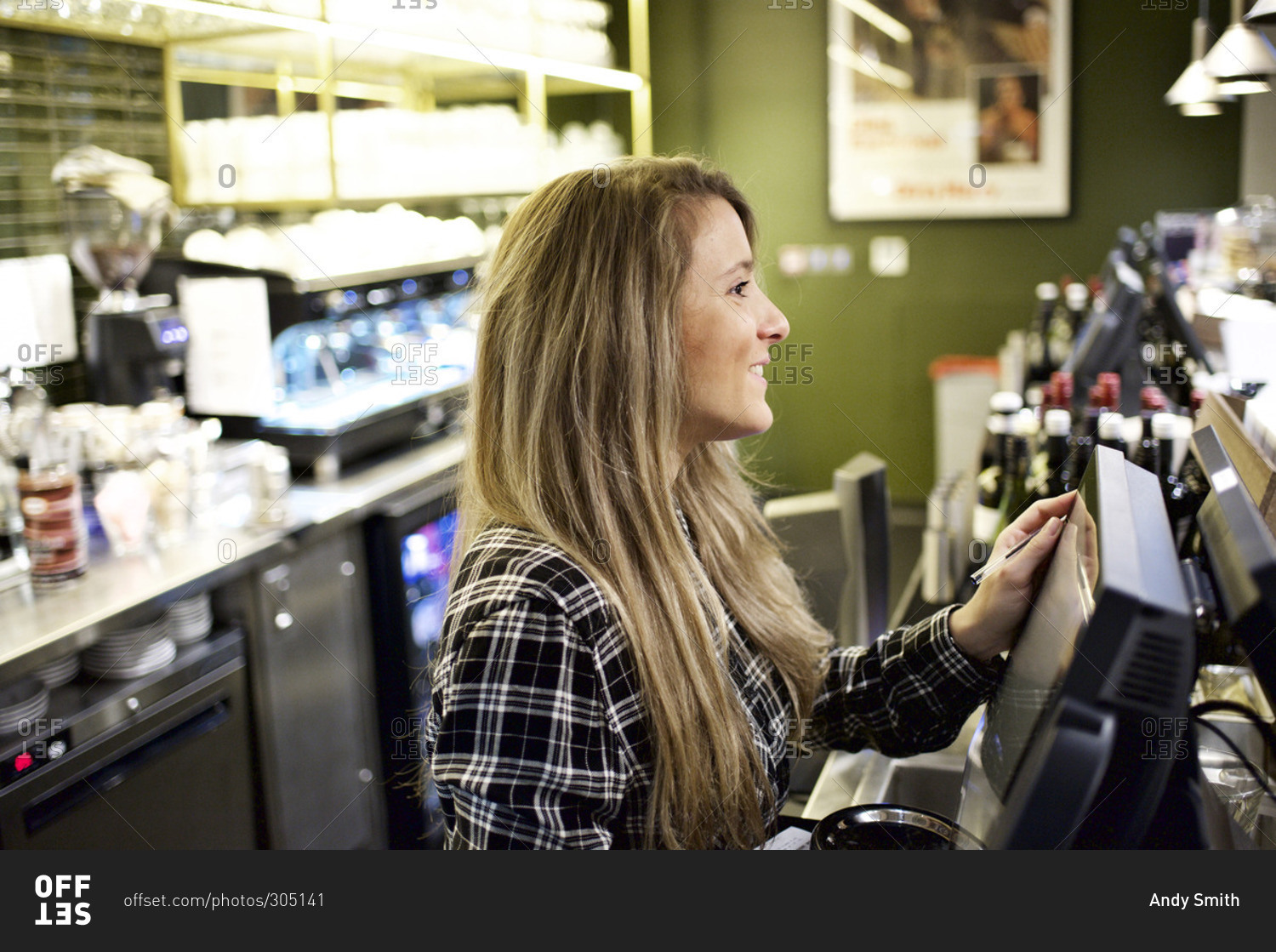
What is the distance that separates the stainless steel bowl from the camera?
91 centimetres

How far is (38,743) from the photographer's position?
182cm

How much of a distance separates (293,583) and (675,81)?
3.79 meters

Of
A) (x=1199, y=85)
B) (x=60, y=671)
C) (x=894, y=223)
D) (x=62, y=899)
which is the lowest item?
(x=60, y=671)

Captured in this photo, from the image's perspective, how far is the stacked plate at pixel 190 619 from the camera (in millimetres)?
2197

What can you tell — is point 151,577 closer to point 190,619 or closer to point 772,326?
point 190,619

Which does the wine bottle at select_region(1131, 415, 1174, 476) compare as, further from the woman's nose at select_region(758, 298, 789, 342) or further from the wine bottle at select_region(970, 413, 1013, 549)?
the woman's nose at select_region(758, 298, 789, 342)

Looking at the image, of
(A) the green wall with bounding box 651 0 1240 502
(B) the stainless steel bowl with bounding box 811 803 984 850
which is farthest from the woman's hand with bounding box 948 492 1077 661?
(A) the green wall with bounding box 651 0 1240 502

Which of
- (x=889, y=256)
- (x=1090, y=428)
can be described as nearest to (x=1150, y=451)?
(x=1090, y=428)

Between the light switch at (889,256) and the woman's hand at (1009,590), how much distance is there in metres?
4.59

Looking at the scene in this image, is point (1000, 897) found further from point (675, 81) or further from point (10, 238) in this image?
A: point (675, 81)

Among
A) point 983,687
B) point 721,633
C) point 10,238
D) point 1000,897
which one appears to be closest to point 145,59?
point 10,238

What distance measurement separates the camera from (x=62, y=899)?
0.99 m

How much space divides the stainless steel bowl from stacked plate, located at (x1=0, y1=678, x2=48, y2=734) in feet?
4.76

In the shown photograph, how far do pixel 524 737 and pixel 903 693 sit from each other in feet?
1.81
